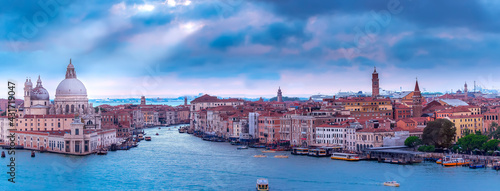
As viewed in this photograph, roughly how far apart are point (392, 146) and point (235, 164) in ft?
28.1

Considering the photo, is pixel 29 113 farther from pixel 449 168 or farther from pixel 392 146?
pixel 449 168

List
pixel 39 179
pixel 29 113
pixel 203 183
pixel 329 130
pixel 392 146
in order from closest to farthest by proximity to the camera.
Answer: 1. pixel 203 183
2. pixel 39 179
3. pixel 392 146
4. pixel 329 130
5. pixel 29 113

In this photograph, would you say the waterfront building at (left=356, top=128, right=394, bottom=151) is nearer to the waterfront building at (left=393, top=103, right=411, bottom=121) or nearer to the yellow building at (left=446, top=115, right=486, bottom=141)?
the yellow building at (left=446, top=115, right=486, bottom=141)

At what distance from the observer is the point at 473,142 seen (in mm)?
28719

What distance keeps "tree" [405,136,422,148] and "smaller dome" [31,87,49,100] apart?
27816 millimetres

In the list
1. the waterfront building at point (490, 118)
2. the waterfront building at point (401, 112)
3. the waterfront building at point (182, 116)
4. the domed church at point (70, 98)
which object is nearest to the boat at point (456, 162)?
the waterfront building at point (490, 118)

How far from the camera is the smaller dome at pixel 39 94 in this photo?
154 ft

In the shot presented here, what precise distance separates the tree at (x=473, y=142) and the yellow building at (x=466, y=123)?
577 centimetres

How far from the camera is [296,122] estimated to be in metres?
37.0

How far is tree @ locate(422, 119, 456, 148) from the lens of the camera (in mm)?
30516

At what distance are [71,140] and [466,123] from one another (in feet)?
70.1

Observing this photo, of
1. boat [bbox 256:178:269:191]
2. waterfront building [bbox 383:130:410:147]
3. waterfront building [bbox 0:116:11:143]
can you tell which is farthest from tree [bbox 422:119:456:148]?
waterfront building [bbox 0:116:11:143]

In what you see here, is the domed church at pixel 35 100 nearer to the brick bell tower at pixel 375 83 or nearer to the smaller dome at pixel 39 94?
the smaller dome at pixel 39 94

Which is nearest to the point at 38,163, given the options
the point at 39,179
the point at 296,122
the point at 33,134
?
the point at 39,179
